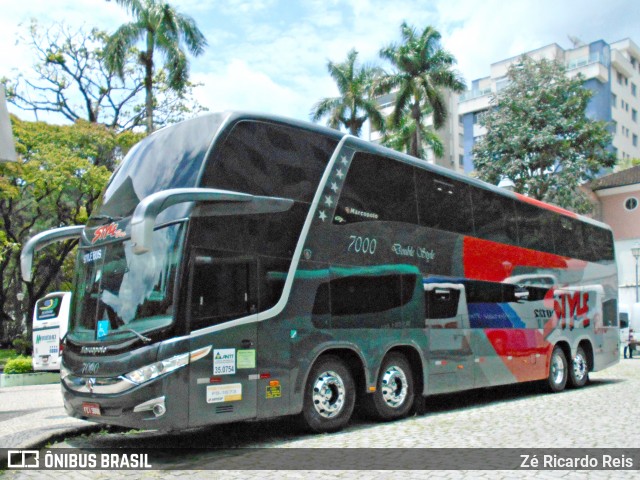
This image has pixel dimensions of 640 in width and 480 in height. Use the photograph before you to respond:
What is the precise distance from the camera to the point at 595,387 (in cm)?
1645

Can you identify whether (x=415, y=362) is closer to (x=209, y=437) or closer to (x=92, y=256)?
(x=209, y=437)

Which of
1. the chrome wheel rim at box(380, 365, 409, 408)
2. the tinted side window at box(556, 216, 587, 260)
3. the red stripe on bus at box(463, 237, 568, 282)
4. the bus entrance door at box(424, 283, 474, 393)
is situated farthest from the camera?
the tinted side window at box(556, 216, 587, 260)

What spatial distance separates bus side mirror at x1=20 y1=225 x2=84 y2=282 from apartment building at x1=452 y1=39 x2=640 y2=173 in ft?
151

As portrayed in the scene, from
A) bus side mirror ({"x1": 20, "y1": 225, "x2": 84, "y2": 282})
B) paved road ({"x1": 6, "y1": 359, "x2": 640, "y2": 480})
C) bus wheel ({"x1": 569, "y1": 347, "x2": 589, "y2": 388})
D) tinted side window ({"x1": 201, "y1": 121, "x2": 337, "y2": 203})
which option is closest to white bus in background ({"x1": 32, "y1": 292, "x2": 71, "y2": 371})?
bus side mirror ({"x1": 20, "y1": 225, "x2": 84, "y2": 282})

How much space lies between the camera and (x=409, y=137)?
36.8 m

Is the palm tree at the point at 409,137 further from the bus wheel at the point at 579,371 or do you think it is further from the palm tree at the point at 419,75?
the bus wheel at the point at 579,371

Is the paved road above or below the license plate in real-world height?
below

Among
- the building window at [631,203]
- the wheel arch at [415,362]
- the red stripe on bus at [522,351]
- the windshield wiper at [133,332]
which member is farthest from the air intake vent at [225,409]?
the building window at [631,203]

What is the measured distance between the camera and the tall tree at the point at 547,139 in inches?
1341

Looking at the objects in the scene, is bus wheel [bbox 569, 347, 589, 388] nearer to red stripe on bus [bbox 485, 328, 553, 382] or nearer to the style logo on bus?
red stripe on bus [bbox 485, 328, 553, 382]

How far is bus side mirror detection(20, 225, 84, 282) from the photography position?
920 cm

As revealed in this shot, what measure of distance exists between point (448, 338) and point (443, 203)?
232 centimetres

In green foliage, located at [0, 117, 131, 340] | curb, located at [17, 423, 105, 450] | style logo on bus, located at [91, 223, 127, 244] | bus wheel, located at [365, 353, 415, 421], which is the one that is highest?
green foliage, located at [0, 117, 131, 340]

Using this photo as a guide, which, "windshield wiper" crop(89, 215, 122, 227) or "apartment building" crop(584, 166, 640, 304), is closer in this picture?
"windshield wiper" crop(89, 215, 122, 227)
